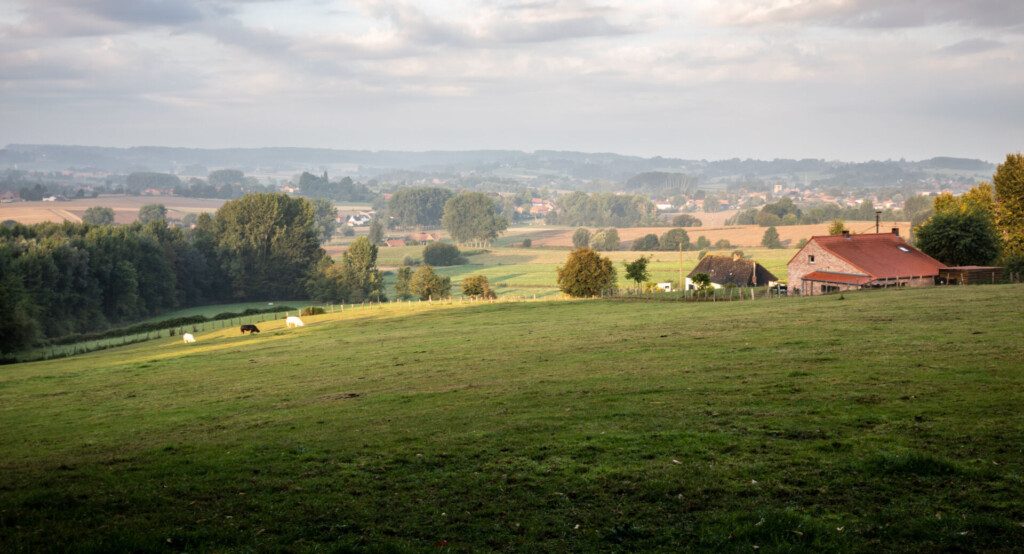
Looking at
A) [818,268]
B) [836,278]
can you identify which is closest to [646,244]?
[818,268]

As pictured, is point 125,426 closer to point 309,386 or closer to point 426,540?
point 309,386

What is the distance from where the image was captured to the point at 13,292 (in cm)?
7194

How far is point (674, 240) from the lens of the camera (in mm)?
167750

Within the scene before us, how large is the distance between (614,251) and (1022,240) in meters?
97.0

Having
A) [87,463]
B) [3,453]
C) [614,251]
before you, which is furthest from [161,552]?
[614,251]

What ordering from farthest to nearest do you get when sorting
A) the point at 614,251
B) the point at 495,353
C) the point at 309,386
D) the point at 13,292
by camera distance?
the point at 614,251 → the point at 13,292 → the point at 495,353 → the point at 309,386

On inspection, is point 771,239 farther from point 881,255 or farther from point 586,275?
point 881,255

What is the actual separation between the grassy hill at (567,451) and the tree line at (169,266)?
183ft

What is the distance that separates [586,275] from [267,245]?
8581 centimetres

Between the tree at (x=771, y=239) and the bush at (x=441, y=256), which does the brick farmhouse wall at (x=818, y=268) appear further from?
the bush at (x=441, y=256)

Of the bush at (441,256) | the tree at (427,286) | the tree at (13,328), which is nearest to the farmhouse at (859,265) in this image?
the tree at (427,286)

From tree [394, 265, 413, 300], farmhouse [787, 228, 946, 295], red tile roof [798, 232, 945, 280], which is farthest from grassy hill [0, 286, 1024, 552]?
tree [394, 265, 413, 300]

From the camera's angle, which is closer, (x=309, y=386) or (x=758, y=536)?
(x=758, y=536)

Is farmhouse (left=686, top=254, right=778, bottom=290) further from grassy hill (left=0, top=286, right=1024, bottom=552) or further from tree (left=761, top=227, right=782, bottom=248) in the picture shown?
grassy hill (left=0, top=286, right=1024, bottom=552)
